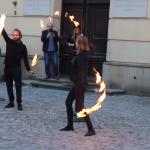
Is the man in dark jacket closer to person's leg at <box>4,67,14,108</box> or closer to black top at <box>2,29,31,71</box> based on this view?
person's leg at <box>4,67,14,108</box>

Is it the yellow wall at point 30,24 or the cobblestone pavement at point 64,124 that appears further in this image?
the yellow wall at point 30,24

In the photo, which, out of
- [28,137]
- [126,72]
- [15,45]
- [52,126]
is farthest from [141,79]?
[28,137]

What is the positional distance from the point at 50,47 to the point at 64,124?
746 cm

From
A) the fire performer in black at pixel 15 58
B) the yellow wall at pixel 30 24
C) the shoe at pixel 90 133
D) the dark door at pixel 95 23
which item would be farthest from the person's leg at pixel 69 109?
the yellow wall at pixel 30 24

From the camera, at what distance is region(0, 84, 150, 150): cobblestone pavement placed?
31.7 ft

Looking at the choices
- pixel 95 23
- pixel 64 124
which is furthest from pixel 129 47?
pixel 64 124

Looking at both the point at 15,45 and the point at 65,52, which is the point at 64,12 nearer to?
the point at 65,52

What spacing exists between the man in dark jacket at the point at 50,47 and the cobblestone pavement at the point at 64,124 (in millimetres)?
3057

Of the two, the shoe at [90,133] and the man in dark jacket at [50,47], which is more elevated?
the man in dark jacket at [50,47]

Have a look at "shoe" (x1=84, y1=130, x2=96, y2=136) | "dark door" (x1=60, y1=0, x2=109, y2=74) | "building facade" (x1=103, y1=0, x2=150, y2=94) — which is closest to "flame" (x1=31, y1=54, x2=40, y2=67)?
"dark door" (x1=60, y1=0, x2=109, y2=74)

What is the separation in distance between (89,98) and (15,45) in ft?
11.6

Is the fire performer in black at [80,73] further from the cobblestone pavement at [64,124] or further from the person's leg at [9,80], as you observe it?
the person's leg at [9,80]

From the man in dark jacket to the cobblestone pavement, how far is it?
10.0 feet

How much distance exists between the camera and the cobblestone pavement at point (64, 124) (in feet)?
31.7
